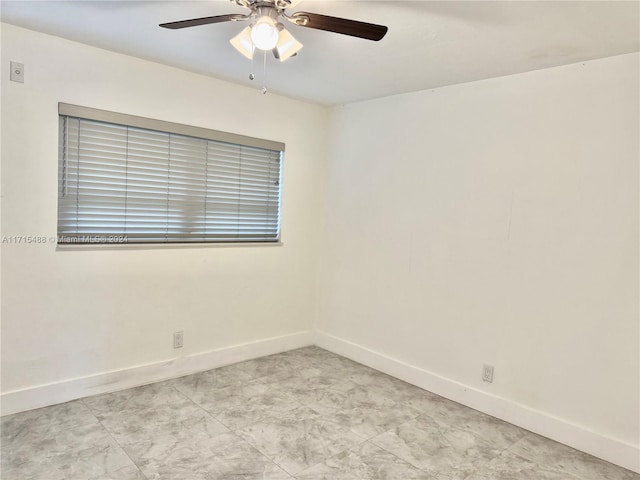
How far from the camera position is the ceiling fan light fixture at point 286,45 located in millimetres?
1955

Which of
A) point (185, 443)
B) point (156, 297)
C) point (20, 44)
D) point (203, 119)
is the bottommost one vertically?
point (185, 443)

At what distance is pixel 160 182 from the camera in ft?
10.3

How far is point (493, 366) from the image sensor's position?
2900mm

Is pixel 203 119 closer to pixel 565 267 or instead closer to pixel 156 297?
pixel 156 297

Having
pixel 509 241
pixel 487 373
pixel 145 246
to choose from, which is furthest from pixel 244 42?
pixel 487 373

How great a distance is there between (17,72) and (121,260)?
51.3 inches

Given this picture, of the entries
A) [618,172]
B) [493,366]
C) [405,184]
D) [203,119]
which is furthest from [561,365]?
[203,119]

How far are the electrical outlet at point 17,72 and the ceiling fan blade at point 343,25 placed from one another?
1851 millimetres

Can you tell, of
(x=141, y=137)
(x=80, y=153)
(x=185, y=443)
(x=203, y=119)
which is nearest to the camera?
(x=185, y=443)

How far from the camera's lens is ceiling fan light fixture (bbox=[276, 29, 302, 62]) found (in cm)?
196

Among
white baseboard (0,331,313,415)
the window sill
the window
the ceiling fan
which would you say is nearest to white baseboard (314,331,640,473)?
white baseboard (0,331,313,415)

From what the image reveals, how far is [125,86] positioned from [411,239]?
7.87 feet

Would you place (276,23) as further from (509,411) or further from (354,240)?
(509,411)

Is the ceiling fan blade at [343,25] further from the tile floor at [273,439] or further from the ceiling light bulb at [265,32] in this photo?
the tile floor at [273,439]
